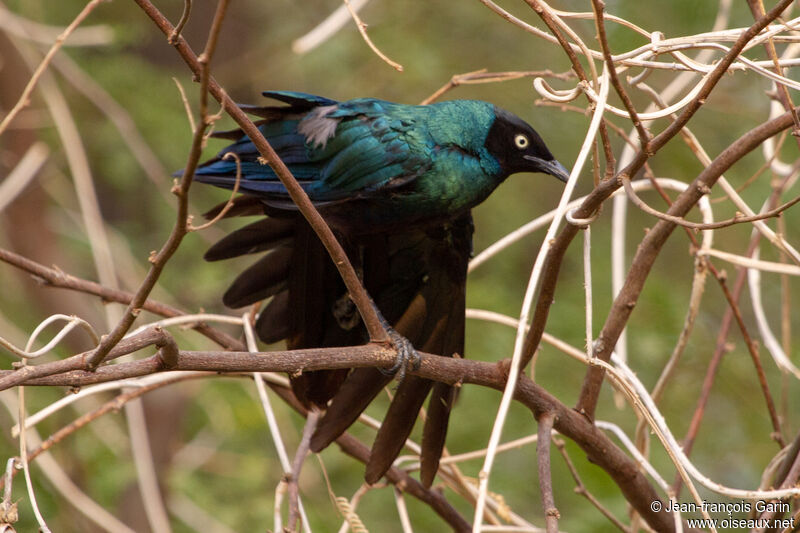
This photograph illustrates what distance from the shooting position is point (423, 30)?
574cm

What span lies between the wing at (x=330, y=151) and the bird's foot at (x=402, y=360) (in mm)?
534

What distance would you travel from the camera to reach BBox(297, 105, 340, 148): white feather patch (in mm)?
3211

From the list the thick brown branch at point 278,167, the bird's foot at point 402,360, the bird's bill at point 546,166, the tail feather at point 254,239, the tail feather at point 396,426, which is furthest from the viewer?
the bird's bill at point 546,166

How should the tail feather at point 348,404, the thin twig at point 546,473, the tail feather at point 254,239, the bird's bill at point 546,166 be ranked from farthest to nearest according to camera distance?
the bird's bill at point 546,166 < the tail feather at point 254,239 < the tail feather at point 348,404 < the thin twig at point 546,473

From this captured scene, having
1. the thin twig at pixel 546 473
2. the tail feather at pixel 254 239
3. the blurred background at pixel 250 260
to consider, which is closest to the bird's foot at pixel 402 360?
the thin twig at pixel 546 473

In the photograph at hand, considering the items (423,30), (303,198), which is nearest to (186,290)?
(423,30)

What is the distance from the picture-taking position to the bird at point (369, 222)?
299cm

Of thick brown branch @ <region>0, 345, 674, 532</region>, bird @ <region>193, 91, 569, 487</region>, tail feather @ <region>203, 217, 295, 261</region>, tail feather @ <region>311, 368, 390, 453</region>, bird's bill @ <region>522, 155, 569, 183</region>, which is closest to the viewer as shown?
thick brown branch @ <region>0, 345, 674, 532</region>

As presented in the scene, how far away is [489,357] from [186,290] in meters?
1.83

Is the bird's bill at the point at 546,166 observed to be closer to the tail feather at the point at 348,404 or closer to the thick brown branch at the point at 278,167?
the tail feather at the point at 348,404

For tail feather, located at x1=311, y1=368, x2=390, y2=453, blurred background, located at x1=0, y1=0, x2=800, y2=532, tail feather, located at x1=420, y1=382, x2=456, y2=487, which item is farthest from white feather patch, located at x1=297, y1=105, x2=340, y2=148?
blurred background, located at x1=0, y1=0, x2=800, y2=532

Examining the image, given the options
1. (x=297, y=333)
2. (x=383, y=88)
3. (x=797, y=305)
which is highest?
(x=383, y=88)

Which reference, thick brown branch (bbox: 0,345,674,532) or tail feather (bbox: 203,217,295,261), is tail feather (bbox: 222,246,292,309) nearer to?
tail feather (bbox: 203,217,295,261)

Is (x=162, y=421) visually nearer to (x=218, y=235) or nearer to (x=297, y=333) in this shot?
(x=218, y=235)
